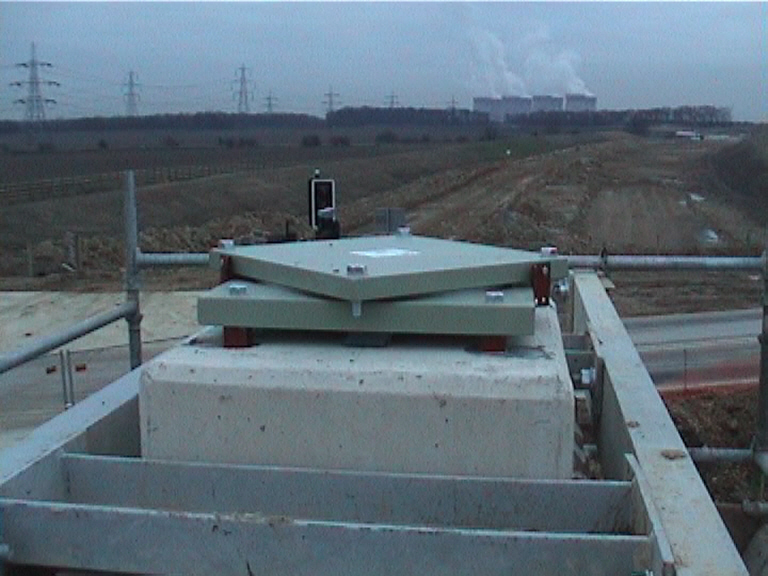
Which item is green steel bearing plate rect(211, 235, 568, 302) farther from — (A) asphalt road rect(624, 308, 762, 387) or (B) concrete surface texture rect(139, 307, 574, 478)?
(A) asphalt road rect(624, 308, 762, 387)

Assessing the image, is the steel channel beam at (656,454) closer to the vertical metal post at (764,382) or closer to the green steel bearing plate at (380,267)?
the green steel bearing plate at (380,267)

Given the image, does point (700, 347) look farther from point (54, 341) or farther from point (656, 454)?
point (656, 454)

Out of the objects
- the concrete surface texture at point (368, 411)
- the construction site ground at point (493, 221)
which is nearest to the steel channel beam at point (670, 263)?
the construction site ground at point (493, 221)

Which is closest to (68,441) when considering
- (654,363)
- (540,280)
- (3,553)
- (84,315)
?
(3,553)

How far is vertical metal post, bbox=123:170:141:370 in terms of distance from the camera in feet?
12.3

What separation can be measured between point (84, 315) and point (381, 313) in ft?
52.1

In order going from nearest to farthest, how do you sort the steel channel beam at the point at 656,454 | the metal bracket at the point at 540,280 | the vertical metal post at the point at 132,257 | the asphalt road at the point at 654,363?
the steel channel beam at the point at 656,454 < the metal bracket at the point at 540,280 < the vertical metal post at the point at 132,257 < the asphalt road at the point at 654,363

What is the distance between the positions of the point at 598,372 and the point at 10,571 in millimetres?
2015

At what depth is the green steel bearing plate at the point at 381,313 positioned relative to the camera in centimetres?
227

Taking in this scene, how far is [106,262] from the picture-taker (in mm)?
24031

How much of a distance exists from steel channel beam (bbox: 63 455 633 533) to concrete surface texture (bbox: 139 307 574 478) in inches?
2.5

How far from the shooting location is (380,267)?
238cm

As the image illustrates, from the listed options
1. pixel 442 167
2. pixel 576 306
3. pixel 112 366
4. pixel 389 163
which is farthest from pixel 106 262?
pixel 442 167

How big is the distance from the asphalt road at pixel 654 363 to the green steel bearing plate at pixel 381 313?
8.44 metres
